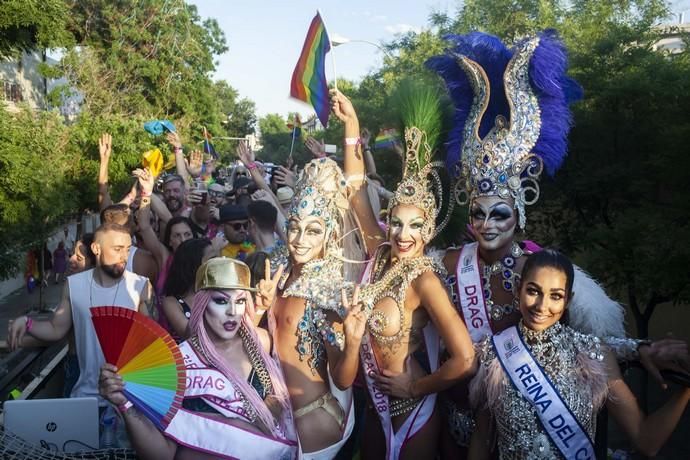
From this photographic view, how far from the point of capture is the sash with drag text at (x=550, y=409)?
2.49 metres

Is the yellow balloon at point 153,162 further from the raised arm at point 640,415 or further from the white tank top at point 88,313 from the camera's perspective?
the raised arm at point 640,415

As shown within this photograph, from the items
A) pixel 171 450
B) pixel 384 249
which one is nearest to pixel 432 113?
pixel 384 249

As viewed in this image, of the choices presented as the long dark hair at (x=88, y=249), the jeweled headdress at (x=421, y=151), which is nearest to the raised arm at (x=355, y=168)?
the jeweled headdress at (x=421, y=151)

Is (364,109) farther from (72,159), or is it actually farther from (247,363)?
(247,363)

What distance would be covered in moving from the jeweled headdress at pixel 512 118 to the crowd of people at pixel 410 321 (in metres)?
0.01

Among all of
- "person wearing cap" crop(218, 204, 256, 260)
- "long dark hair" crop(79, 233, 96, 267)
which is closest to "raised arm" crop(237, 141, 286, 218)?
"person wearing cap" crop(218, 204, 256, 260)

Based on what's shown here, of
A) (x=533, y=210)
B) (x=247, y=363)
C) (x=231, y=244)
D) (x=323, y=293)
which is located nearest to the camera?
(x=247, y=363)

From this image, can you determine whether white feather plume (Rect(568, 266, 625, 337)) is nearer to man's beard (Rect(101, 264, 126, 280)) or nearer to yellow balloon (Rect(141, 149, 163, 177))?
man's beard (Rect(101, 264, 126, 280))

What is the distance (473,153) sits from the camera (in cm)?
338

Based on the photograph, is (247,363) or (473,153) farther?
(473,153)

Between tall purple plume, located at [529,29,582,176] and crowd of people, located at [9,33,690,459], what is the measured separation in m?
0.01

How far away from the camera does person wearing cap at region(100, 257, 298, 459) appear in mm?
2516

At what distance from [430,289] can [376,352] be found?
421 mm

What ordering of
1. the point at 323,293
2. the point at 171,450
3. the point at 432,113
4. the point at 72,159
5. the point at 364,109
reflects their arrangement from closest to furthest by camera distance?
the point at 171,450, the point at 323,293, the point at 432,113, the point at 72,159, the point at 364,109
